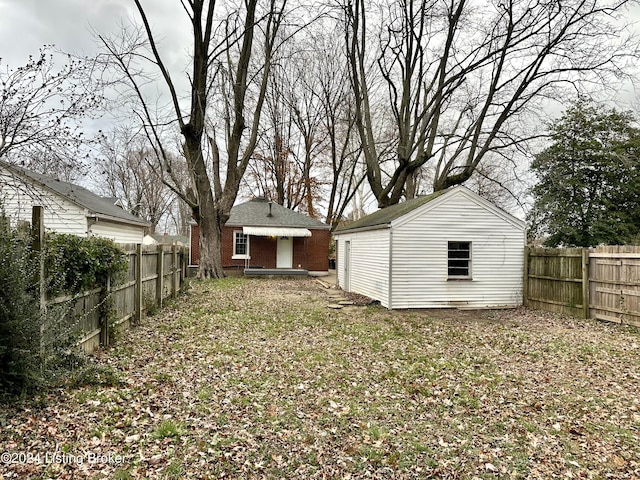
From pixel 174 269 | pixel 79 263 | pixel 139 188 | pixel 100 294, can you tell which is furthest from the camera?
pixel 139 188

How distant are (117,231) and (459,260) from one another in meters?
15.3

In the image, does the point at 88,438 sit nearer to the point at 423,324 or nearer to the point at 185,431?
the point at 185,431

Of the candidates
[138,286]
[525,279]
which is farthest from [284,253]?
[138,286]

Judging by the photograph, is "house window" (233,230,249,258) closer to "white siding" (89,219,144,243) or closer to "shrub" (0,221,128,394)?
"white siding" (89,219,144,243)

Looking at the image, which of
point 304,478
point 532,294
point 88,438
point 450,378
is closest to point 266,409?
point 304,478

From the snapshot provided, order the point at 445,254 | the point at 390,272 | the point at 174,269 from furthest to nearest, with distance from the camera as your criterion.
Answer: the point at 174,269 → the point at 445,254 → the point at 390,272

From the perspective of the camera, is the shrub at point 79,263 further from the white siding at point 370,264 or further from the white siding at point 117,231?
the white siding at point 117,231

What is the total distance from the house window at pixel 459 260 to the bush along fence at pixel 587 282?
1.94 metres

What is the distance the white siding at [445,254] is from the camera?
12375 millimetres

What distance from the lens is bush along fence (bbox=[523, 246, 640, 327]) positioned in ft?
32.1

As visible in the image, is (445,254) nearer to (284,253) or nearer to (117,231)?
(284,253)

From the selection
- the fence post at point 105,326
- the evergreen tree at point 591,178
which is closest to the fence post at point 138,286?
the fence post at point 105,326

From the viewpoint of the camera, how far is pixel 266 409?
15.5 feet

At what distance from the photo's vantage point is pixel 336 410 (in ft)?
15.7
